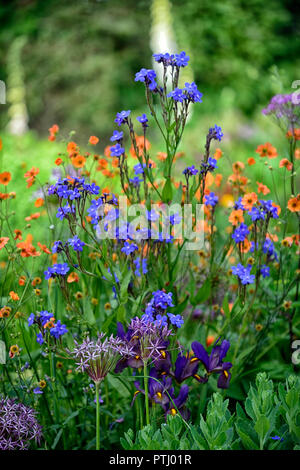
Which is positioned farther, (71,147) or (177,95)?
(71,147)

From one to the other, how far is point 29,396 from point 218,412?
680 millimetres

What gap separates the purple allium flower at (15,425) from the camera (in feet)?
4.42

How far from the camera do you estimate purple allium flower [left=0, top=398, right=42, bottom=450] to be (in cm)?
135

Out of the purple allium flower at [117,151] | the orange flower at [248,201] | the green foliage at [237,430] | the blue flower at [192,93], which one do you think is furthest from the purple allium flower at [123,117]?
the green foliage at [237,430]

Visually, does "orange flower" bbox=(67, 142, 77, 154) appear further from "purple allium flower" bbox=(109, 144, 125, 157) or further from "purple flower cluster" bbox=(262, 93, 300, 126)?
"purple flower cluster" bbox=(262, 93, 300, 126)

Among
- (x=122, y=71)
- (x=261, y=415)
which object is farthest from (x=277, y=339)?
(x=122, y=71)

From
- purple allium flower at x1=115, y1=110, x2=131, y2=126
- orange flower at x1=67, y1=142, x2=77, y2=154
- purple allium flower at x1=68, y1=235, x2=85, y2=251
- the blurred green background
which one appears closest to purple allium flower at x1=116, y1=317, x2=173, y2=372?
purple allium flower at x1=68, y1=235, x2=85, y2=251

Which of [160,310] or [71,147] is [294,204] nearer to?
[160,310]

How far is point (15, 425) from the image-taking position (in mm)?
1370

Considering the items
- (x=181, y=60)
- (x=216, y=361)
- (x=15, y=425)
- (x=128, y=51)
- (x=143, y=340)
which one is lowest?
(x=15, y=425)

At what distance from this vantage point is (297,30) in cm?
920

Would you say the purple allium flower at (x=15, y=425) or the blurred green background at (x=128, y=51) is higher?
the blurred green background at (x=128, y=51)

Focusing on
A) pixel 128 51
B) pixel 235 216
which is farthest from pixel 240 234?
pixel 128 51

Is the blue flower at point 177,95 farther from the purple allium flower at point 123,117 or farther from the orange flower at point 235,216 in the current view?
the orange flower at point 235,216
